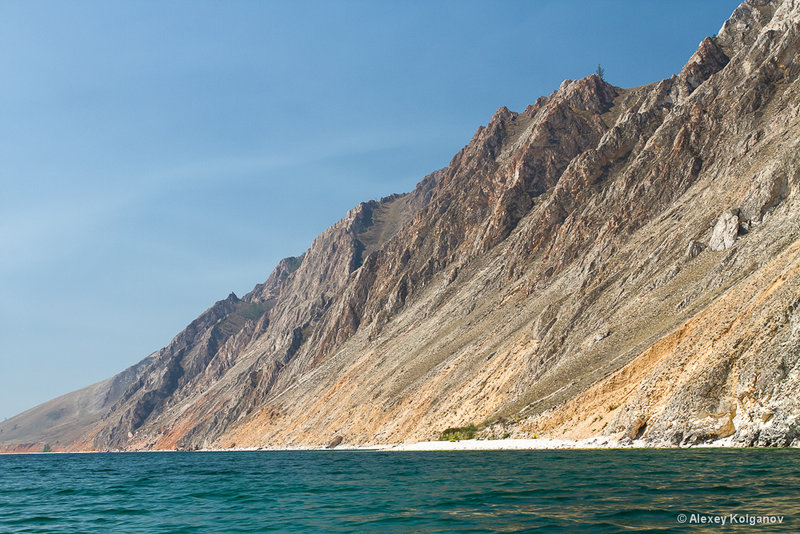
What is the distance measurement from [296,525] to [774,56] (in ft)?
Result: 417

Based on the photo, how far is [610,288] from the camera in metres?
97.4

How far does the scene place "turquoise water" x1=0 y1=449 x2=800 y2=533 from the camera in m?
19.7

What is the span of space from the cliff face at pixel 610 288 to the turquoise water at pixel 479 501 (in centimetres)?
1455

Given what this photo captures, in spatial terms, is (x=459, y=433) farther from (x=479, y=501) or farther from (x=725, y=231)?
(x=479, y=501)

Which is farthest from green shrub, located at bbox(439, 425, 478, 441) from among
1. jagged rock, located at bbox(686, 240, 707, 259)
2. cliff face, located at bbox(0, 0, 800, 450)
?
jagged rock, located at bbox(686, 240, 707, 259)

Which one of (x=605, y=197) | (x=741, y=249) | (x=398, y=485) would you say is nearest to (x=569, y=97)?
(x=605, y=197)

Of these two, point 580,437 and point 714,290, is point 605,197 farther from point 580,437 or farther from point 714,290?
point 580,437

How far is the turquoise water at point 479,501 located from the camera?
19.7 metres

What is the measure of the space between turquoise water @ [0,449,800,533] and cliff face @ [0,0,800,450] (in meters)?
14.6

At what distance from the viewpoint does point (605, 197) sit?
127m

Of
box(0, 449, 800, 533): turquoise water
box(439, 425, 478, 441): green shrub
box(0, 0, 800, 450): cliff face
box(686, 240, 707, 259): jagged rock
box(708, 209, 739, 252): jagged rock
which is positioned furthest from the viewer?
box(686, 240, 707, 259): jagged rock

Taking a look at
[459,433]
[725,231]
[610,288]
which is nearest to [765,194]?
[725,231]

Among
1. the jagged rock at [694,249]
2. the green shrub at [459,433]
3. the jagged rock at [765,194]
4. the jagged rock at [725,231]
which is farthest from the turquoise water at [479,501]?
the jagged rock at [765,194]

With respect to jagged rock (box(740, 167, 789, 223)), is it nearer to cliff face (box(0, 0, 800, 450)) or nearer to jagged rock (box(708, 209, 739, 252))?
cliff face (box(0, 0, 800, 450))
